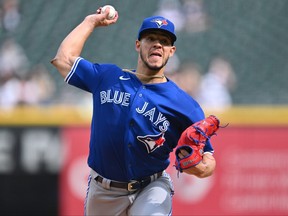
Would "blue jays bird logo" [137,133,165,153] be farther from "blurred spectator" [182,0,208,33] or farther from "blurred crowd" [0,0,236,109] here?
"blurred spectator" [182,0,208,33]

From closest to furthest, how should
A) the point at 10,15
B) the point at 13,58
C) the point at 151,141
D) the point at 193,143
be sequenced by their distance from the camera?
the point at 193,143 → the point at 151,141 → the point at 13,58 → the point at 10,15

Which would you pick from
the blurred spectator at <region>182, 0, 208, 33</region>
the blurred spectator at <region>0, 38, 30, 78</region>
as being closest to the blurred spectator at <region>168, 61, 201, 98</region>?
the blurred spectator at <region>182, 0, 208, 33</region>

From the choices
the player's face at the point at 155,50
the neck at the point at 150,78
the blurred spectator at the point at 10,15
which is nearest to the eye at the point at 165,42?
the player's face at the point at 155,50

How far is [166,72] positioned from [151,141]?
185 inches

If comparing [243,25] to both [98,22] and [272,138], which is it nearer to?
[272,138]

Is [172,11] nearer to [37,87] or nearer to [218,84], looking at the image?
[218,84]

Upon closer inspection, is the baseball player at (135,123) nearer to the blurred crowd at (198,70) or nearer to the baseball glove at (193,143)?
the baseball glove at (193,143)

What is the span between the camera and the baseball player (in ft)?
14.1

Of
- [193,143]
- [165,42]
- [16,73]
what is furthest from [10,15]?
[193,143]

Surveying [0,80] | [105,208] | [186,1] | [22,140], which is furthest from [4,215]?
[186,1]

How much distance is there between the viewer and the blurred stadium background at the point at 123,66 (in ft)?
23.7

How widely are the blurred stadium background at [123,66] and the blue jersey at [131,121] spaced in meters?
2.88

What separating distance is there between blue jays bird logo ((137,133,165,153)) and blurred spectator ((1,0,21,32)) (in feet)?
19.2

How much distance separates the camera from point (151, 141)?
4.29 meters
